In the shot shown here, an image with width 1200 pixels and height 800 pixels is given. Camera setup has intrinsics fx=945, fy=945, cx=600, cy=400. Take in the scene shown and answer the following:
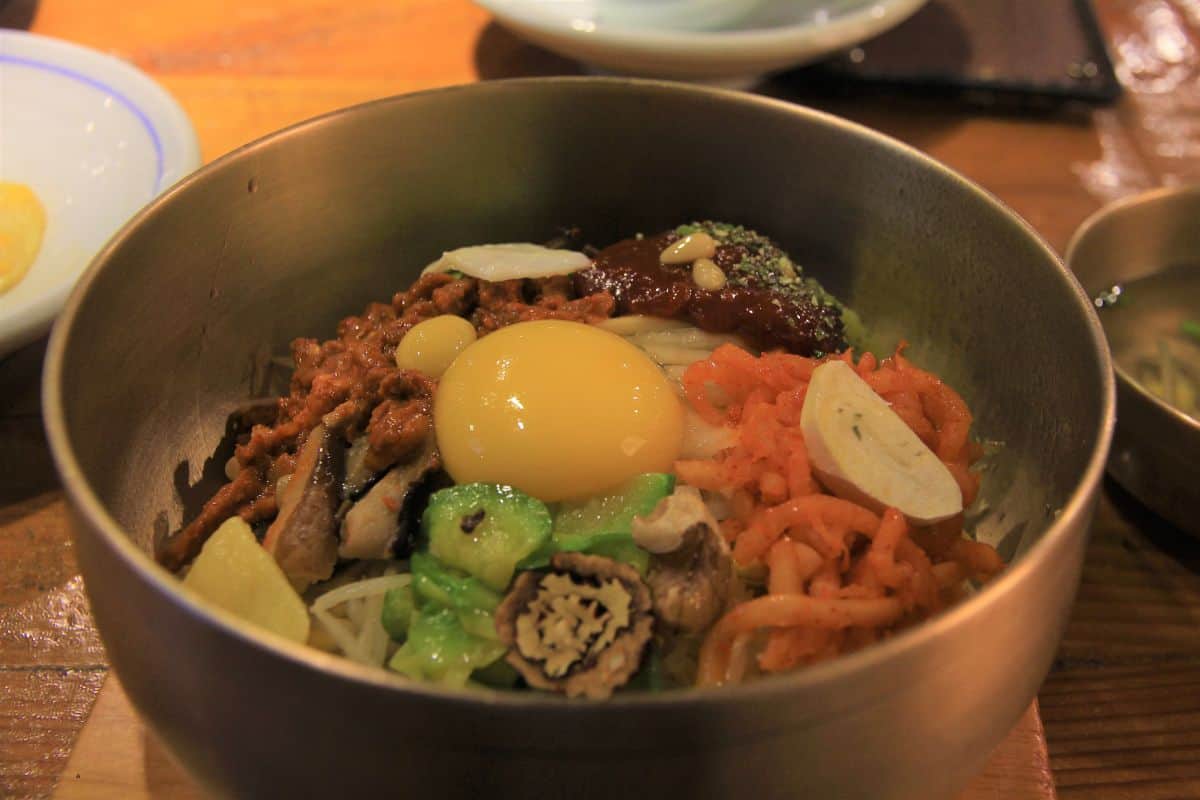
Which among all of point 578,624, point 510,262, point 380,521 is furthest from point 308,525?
point 510,262

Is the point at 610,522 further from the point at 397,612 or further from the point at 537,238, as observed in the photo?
the point at 537,238

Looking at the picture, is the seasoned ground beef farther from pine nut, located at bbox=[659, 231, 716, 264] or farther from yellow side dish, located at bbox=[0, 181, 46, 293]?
yellow side dish, located at bbox=[0, 181, 46, 293]

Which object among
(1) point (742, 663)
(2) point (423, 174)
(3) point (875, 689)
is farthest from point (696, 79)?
(3) point (875, 689)

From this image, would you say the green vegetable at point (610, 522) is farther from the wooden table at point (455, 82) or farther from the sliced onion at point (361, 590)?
the wooden table at point (455, 82)

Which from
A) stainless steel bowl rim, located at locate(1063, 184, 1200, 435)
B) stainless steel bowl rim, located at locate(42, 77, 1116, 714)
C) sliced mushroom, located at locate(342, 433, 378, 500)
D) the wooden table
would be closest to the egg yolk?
sliced mushroom, located at locate(342, 433, 378, 500)

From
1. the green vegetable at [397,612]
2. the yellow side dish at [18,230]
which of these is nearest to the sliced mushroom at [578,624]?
the green vegetable at [397,612]

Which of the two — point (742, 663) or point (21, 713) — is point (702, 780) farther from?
point (21, 713)
